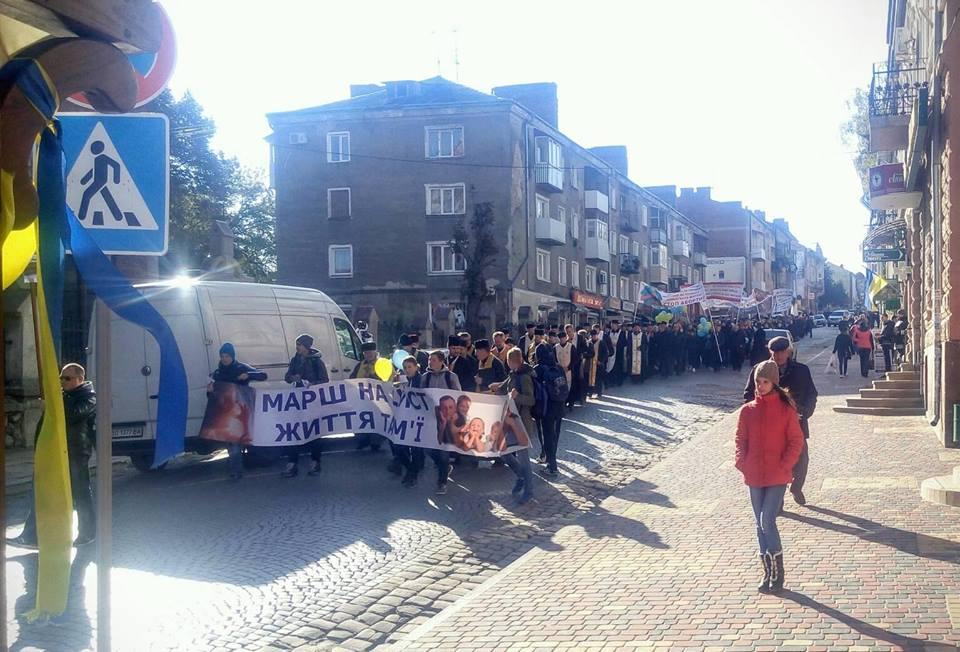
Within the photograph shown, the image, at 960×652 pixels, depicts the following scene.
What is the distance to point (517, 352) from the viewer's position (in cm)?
1241

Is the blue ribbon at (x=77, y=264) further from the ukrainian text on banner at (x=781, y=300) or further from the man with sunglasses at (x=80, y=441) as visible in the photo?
the ukrainian text on banner at (x=781, y=300)

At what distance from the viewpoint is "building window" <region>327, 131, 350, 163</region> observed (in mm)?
46938

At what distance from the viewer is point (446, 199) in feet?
152

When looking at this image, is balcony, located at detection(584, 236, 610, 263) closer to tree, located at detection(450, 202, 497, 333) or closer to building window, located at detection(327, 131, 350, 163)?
tree, located at detection(450, 202, 497, 333)

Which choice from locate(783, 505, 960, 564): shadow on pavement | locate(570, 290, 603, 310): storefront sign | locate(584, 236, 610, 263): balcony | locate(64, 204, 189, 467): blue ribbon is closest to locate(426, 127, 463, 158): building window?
locate(570, 290, 603, 310): storefront sign

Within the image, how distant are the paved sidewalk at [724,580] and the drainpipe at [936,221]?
177 inches

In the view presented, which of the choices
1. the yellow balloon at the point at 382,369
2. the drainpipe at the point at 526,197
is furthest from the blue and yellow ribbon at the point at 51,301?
the drainpipe at the point at 526,197

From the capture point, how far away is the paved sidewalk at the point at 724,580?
6.25 metres

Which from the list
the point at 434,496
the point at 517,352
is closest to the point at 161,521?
the point at 434,496

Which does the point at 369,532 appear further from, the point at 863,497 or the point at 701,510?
the point at 863,497

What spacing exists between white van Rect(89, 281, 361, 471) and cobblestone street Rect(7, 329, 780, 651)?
721mm

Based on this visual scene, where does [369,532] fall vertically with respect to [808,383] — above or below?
below

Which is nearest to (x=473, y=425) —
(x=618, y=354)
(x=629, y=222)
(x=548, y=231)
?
(x=618, y=354)

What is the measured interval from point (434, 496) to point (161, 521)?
314 cm
